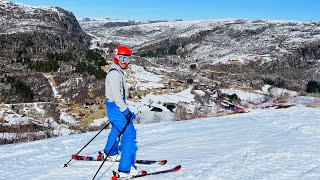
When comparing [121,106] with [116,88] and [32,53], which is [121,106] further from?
[32,53]

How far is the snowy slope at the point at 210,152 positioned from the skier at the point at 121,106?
1.81 ft

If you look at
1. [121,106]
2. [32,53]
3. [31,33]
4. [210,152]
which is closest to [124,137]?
[121,106]

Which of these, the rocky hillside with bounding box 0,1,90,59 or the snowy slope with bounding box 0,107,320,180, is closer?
the snowy slope with bounding box 0,107,320,180

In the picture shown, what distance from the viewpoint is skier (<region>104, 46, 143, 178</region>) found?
7.63 meters

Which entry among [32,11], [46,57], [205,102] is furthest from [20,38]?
[205,102]

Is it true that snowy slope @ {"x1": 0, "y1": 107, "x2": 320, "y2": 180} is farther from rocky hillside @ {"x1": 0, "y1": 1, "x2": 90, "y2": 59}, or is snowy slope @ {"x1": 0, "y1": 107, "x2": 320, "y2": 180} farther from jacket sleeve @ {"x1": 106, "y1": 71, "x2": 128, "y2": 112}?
rocky hillside @ {"x1": 0, "y1": 1, "x2": 90, "y2": 59}

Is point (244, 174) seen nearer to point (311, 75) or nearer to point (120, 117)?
point (120, 117)

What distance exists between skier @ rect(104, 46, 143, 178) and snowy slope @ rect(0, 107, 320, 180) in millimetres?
550

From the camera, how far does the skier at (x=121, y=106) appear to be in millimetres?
7629

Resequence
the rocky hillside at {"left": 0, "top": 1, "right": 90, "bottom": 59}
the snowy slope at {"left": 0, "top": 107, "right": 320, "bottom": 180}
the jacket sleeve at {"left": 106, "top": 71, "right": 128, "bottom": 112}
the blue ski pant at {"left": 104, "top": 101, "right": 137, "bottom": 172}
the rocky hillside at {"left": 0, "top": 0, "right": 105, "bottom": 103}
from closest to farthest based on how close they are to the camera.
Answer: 1. the jacket sleeve at {"left": 106, "top": 71, "right": 128, "bottom": 112}
2. the blue ski pant at {"left": 104, "top": 101, "right": 137, "bottom": 172}
3. the snowy slope at {"left": 0, "top": 107, "right": 320, "bottom": 180}
4. the rocky hillside at {"left": 0, "top": 0, "right": 105, "bottom": 103}
5. the rocky hillside at {"left": 0, "top": 1, "right": 90, "bottom": 59}

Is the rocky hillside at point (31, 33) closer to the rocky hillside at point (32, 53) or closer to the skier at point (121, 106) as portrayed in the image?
the rocky hillside at point (32, 53)

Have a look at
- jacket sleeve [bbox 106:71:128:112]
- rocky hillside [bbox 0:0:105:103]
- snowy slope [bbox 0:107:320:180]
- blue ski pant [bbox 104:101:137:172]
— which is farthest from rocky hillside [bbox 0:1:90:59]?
jacket sleeve [bbox 106:71:128:112]

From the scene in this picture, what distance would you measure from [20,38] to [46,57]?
78.2ft

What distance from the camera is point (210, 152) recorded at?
9922 mm
